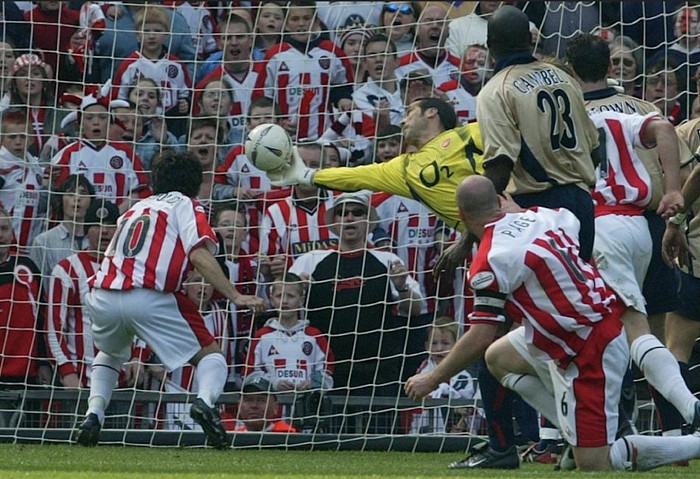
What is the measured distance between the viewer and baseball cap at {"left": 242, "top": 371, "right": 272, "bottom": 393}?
9.44 metres

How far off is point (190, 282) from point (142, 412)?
0.96m

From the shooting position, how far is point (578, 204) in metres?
6.89

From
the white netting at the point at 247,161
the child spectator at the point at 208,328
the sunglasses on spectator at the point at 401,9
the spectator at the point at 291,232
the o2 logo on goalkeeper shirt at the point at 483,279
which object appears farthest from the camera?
the sunglasses on spectator at the point at 401,9

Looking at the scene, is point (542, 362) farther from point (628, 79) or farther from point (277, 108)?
point (277, 108)

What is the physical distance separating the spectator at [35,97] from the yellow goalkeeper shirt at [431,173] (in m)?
2.83

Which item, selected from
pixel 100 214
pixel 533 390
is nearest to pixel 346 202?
pixel 100 214

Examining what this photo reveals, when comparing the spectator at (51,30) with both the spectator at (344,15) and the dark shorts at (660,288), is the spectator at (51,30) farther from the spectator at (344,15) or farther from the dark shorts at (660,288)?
the dark shorts at (660,288)

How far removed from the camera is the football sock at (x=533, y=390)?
6582 mm

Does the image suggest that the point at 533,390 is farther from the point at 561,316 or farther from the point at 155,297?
the point at 155,297

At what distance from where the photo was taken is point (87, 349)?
32.7 feet

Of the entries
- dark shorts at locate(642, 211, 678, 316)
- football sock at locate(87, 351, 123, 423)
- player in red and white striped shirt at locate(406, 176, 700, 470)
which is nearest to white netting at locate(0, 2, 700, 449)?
football sock at locate(87, 351, 123, 423)

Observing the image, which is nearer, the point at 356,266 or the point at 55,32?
the point at 356,266

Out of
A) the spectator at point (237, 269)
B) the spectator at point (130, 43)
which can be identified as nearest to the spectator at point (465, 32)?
the spectator at point (130, 43)

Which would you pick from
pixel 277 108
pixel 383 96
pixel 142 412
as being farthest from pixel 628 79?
pixel 142 412
